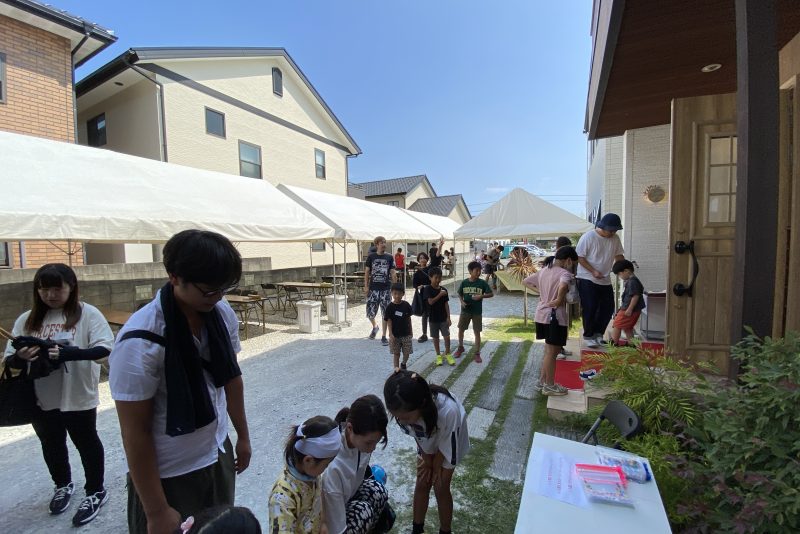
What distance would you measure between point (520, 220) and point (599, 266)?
4.73 meters

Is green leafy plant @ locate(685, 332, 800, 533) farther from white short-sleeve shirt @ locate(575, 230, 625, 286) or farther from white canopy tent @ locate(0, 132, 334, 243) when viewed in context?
white canopy tent @ locate(0, 132, 334, 243)

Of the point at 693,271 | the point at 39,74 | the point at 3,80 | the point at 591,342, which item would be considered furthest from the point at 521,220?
the point at 3,80

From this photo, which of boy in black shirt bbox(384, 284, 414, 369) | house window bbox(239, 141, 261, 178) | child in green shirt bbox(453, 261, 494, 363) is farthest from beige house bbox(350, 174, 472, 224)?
boy in black shirt bbox(384, 284, 414, 369)

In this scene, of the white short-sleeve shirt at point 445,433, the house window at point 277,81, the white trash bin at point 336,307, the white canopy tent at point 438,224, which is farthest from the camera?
the white canopy tent at point 438,224

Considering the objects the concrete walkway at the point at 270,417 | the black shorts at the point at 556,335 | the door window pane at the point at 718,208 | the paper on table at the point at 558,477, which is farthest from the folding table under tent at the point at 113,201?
the door window pane at the point at 718,208

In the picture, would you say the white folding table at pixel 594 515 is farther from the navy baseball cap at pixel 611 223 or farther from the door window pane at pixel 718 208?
the navy baseball cap at pixel 611 223

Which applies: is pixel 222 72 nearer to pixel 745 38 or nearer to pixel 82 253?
pixel 82 253

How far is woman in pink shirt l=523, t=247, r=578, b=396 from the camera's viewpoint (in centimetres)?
403

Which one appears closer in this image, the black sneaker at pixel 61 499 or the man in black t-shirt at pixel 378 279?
the black sneaker at pixel 61 499

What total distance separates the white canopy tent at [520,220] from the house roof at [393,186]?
78.3ft

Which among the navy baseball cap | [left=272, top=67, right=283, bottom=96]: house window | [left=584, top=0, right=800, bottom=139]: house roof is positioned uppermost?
[left=272, top=67, right=283, bottom=96]: house window

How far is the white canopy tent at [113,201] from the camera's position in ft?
14.7

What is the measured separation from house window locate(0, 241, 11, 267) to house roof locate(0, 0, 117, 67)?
4.71 metres

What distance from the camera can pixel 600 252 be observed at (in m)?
4.77
